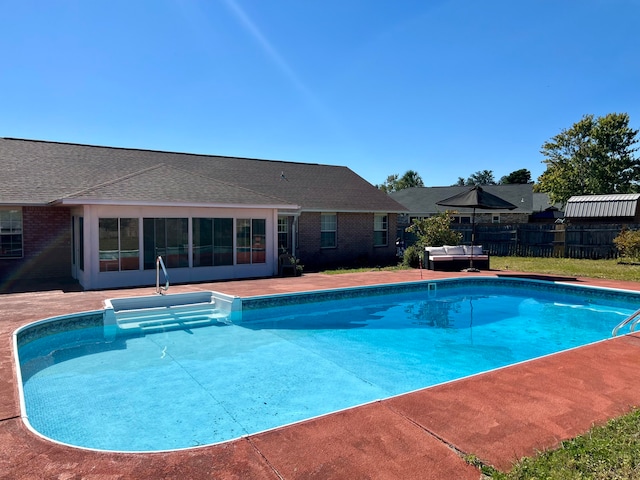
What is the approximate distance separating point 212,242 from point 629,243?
17.3 meters

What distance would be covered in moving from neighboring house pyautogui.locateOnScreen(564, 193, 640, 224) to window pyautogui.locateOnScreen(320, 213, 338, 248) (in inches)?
576

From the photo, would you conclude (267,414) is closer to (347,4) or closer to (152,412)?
(152,412)

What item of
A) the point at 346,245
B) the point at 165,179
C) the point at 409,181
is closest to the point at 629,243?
the point at 346,245

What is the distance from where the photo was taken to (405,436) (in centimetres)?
386

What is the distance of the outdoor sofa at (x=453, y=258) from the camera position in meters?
17.5

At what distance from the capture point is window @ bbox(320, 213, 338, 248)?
1972 cm

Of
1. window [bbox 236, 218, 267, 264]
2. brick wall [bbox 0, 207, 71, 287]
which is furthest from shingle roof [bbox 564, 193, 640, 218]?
brick wall [bbox 0, 207, 71, 287]

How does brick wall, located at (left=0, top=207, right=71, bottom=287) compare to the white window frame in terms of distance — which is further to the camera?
brick wall, located at (left=0, top=207, right=71, bottom=287)

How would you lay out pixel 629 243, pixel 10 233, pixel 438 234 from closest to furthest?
pixel 10 233, pixel 629 243, pixel 438 234

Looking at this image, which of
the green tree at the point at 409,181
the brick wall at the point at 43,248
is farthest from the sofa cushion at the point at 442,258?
the green tree at the point at 409,181

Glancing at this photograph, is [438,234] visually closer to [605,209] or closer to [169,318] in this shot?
[169,318]

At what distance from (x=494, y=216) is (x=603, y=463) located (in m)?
33.1

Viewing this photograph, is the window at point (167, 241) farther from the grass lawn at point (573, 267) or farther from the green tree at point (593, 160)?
the green tree at point (593, 160)

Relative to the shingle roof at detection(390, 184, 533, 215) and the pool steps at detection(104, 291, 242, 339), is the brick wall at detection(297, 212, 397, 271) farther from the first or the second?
the shingle roof at detection(390, 184, 533, 215)
